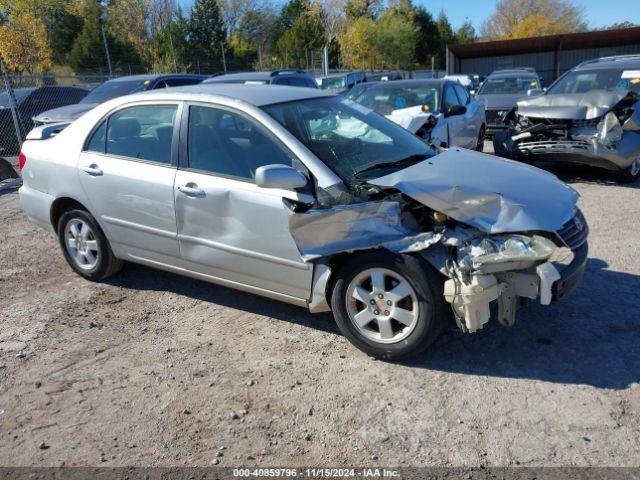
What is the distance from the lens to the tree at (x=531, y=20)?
62031 mm

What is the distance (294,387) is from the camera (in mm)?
3402

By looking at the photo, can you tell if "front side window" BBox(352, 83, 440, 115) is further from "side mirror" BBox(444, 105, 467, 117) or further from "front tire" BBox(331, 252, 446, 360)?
"front tire" BBox(331, 252, 446, 360)

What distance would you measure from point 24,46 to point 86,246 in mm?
37207

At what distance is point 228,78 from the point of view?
37.2 feet

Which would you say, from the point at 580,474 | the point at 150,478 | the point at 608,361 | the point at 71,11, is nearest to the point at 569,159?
the point at 608,361

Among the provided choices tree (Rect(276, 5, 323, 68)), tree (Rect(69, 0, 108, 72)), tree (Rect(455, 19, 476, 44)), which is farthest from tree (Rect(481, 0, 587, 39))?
tree (Rect(69, 0, 108, 72))

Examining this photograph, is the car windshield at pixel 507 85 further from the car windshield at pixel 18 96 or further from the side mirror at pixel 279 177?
the side mirror at pixel 279 177

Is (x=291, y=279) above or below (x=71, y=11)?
below

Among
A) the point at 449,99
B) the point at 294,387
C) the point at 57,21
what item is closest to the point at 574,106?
the point at 449,99

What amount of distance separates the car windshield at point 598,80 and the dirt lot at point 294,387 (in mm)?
5650

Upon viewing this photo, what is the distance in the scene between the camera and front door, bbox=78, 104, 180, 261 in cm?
427

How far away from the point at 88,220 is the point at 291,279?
2153 mm

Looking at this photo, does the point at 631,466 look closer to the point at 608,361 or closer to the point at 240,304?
the point at 608,361

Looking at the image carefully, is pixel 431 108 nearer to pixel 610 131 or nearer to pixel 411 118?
pixel 411 118
